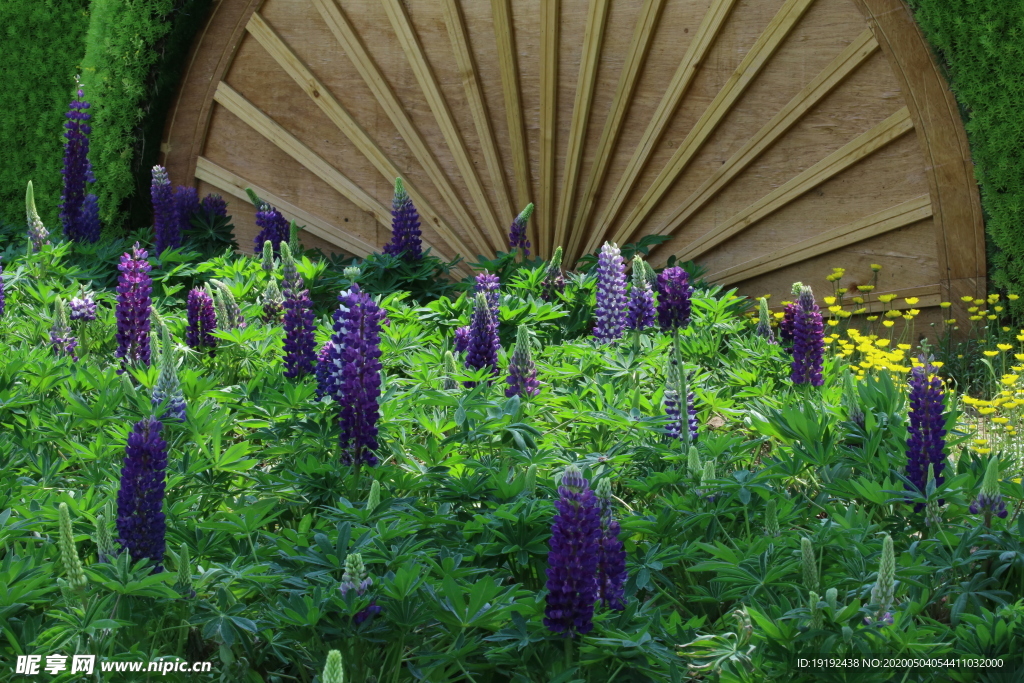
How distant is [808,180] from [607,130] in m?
1.35

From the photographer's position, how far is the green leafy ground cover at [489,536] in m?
1.98

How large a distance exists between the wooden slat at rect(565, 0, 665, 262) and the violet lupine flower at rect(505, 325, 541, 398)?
326 centimetres

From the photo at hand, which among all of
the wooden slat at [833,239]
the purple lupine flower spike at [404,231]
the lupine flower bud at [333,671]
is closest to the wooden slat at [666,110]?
the wooden slat at [833,239]

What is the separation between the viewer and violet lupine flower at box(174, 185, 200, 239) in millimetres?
6632

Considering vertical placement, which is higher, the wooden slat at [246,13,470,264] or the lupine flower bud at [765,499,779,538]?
the wooden slat at [246,13,470,264]

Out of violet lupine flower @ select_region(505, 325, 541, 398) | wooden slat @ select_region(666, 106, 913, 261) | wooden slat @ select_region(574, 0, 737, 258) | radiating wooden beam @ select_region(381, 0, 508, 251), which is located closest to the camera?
violet lupine flower @ select_region(505, 325, 541, 398)

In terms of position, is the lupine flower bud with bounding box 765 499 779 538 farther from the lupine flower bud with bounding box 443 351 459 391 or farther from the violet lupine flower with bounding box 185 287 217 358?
the violet lupine flower with bounding box 185 287 217 358

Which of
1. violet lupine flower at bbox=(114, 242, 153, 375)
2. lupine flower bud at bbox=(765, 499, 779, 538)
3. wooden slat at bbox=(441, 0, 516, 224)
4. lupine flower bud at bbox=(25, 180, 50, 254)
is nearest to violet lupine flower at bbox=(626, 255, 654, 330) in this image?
lupine flower bud at bbox=(765, 499, 779, 538)

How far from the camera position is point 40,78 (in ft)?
25.0

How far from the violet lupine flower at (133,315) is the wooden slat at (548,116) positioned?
135 inches

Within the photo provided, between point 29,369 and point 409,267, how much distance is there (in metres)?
2.47

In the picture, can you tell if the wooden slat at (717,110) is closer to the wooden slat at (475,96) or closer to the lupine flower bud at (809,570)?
the wooden slat at (475,96)

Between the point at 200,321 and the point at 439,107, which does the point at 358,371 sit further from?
the point at 439,107

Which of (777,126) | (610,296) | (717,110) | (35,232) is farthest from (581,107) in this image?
(35,232)
